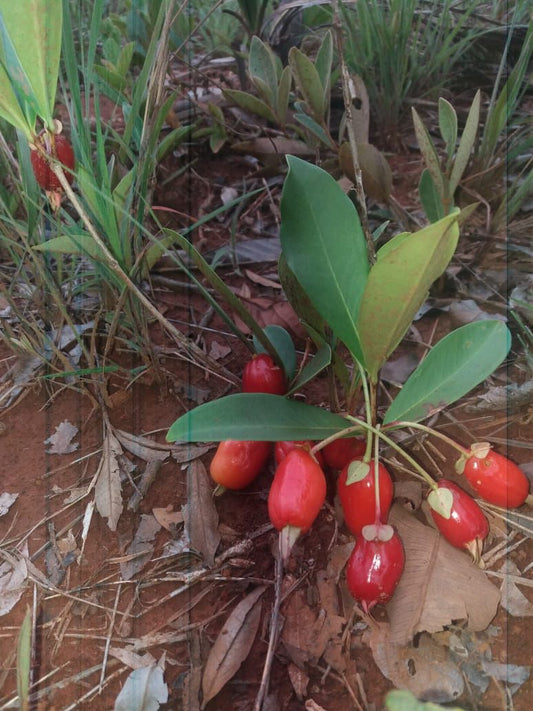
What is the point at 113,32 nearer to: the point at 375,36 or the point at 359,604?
the point at 375,36

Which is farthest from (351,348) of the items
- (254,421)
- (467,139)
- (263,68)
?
(263,68)

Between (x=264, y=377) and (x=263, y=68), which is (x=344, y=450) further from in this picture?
(x=263, y=68)

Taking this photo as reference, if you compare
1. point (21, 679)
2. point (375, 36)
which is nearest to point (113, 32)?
point (375, 36)

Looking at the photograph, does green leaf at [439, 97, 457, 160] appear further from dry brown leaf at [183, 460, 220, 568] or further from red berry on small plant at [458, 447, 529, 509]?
dry brown leaf at [183, 460, 220, 568]

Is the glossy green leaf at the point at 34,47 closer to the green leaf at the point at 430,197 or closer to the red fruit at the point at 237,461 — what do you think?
the red fruit at the point at 237,461

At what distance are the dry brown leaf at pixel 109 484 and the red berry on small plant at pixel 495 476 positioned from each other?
19.5 inches

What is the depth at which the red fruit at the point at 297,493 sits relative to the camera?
0.74 m

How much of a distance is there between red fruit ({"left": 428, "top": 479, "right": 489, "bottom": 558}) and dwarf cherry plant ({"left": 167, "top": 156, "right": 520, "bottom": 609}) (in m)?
0.02

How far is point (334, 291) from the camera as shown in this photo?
0.82 m

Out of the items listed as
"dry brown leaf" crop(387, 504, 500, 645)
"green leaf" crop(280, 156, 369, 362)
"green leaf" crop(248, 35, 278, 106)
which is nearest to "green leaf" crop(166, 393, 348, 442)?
"green leaf" crop(280, 156, 369, 362)

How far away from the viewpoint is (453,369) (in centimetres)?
80

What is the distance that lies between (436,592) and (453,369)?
285mm

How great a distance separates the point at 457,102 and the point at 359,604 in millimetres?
1466

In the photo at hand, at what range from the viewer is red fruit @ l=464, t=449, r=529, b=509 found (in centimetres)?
81
